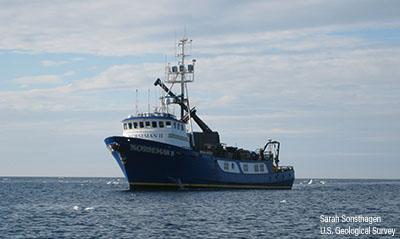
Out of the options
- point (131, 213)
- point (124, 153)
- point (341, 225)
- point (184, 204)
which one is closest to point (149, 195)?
point (124, 153)

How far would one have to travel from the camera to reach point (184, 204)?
151 ft

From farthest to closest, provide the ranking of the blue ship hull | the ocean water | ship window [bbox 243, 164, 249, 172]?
ship window [bbox 243, 164, 249, 172] → the blue ship hull → the ocean water

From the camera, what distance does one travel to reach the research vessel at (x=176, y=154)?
55344mm

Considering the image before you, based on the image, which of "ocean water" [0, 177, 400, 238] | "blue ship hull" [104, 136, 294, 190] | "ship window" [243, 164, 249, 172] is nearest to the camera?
"ocean water" [0, 177, 400, 238]

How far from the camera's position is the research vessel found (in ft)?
182

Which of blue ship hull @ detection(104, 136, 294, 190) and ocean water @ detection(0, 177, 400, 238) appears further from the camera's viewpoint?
blue ship hull @ detection(104, 136, 294, 190)

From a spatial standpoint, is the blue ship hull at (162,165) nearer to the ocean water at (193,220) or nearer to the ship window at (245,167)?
the ocean water at (193,220)

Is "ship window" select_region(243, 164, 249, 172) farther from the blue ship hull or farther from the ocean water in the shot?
the ocean water

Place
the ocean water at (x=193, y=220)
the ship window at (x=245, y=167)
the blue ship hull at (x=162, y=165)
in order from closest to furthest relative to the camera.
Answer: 1. the ocean water at (x=193, y=220)
2. the blue ship hull at (x=162, y=165)
3. the ship window at (x=245, y=167)

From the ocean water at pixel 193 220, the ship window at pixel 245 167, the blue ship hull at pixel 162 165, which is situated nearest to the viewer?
the ocean water at pixel 193 220

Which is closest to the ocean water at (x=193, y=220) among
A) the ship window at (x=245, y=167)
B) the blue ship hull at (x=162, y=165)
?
the blue ship hull at (x=162, y=165)

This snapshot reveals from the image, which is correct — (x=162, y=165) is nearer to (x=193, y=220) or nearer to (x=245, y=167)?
(x=245, y=167)

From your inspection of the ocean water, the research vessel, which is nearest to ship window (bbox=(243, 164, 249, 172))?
the research vessel

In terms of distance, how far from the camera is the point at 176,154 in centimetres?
5628
